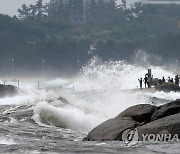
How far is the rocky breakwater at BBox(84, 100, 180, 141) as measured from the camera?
2020cm

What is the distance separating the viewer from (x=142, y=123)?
72.0 feet

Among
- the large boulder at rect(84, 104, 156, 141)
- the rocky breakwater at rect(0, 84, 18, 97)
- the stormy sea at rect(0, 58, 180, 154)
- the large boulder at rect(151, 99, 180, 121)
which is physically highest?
the large boulder at rect(151, 99, 180, 121)

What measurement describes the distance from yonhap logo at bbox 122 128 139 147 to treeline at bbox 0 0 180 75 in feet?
448

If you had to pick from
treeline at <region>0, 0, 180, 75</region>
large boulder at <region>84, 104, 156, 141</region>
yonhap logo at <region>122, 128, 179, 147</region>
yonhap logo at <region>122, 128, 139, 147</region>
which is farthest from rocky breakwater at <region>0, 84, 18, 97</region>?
treeline at <region>0, 0, 180, 75</region>

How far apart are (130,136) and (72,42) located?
482 feet

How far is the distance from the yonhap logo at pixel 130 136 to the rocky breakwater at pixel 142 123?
3.5 inches

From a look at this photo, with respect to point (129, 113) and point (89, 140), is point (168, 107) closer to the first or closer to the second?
point (129, 113)

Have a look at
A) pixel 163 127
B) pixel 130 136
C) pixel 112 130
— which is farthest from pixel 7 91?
pixel 163 127

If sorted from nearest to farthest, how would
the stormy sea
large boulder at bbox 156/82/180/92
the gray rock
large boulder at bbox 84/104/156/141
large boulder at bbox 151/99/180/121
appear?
the stormy sea → the gray rock → large boulder at bbox 84/104/156/141 → large boulder at bbox 151/99/180/121 → large boulder at bbox 156/82/180/92

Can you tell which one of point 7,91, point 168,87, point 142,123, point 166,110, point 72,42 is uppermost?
point 72,42

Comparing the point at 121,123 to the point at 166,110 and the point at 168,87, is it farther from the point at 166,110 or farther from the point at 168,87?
the point at 168,87

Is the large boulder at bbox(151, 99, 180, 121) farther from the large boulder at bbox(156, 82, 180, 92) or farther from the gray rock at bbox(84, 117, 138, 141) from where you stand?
the large boulder at bbox(156, 82, 180, 92)

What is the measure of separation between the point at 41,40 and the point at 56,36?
480 centimetres

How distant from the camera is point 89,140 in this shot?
69.9ft
